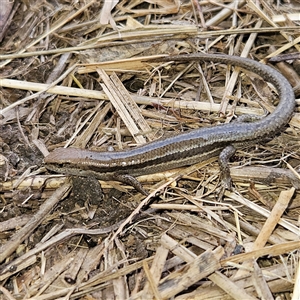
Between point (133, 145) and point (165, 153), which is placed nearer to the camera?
point (165, 153)

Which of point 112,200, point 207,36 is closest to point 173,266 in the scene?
point 112,200

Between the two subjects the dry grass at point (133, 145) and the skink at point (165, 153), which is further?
the skink at point (165, 153)

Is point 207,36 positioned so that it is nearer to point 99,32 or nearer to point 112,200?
point 99,32

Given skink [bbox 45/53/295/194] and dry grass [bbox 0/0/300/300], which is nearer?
dry grass [bbox 0/0/300/300]
